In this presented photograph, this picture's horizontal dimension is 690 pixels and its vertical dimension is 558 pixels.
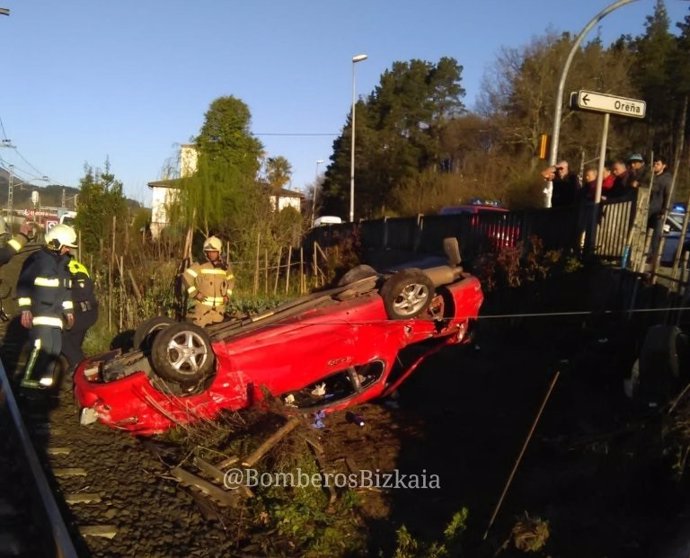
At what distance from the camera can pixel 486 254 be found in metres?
10.8

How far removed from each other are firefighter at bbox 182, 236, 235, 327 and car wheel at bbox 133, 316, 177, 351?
116 centimetres

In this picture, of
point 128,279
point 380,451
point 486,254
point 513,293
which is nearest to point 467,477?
point 380,451

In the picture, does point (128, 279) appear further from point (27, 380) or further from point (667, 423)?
point (667, 423)

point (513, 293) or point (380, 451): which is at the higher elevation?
point (513, 293)

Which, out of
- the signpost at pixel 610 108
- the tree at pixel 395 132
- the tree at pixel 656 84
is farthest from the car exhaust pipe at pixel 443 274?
the tree at pixel 395 132

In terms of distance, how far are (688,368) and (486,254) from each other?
553cm

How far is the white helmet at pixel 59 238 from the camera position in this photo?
25.6 feet

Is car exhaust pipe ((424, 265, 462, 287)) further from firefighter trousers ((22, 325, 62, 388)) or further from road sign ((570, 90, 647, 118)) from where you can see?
firefighter trousers ((22, 325, 62, 388))

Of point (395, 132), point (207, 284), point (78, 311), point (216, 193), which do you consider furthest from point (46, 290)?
point (395, 132)

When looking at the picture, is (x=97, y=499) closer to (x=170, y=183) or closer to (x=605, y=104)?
(x=605, y=104)

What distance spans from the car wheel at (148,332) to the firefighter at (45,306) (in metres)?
1.24

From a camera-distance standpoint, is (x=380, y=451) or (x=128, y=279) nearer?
(x=380, y=451)

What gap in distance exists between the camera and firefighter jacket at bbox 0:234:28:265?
1143 cm

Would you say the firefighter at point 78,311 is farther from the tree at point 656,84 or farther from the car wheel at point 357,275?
the tree at point 656,84
